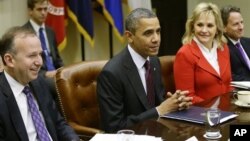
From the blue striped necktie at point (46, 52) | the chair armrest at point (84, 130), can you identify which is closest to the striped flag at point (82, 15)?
the blue striped necktie at point (46, 52)

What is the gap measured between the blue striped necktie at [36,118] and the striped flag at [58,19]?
7.72 feet

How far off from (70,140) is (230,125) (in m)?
0.81

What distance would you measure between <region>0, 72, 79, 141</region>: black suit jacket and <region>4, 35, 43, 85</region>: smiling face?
0.06 meters

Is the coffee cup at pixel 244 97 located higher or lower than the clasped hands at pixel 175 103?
lower

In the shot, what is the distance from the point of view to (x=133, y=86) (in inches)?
100

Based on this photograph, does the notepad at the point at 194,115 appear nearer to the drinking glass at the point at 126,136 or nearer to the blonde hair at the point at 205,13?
the drinking glass at the point at 126,136

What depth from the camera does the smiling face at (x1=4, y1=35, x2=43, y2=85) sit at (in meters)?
Result: 2.14

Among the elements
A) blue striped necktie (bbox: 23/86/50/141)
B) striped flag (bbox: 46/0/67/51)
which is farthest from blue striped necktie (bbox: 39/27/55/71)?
blue striped necktie (bbox: 23/86/50/141)

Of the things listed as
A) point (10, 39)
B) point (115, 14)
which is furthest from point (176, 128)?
point (115, 14)

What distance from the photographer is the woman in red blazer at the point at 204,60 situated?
3.02 meters

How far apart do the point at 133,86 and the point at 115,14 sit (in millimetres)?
2426

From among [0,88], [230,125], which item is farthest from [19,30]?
[230,125]

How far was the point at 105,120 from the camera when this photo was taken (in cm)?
245

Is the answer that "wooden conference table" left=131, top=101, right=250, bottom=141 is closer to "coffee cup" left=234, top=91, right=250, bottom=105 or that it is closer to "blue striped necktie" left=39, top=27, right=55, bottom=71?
"coffee cup" left=234, top=91, right=250, bottom=105
